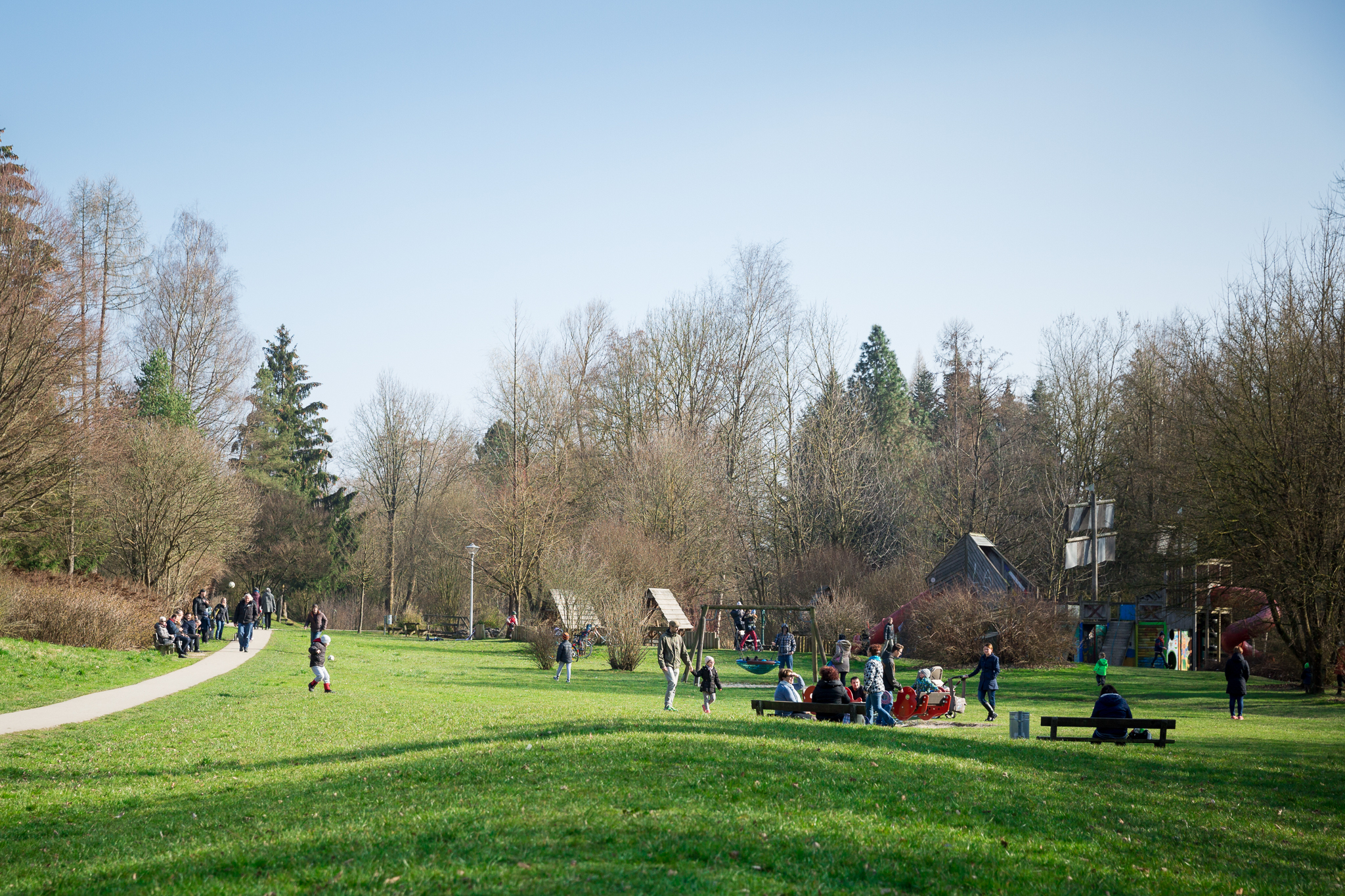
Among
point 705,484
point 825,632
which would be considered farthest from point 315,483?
point 825,632

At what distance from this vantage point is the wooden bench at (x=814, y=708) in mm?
15789

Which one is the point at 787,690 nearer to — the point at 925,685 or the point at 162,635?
the point at 925,685

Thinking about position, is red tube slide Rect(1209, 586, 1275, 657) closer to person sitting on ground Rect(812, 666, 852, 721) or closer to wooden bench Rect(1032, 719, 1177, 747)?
wooden bench Rect(1032, 719, 1177, 747)

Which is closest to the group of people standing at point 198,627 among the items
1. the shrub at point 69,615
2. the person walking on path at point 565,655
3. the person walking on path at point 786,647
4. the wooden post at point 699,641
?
the shrub at point 69,615

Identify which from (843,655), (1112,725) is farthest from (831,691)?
(843,655)

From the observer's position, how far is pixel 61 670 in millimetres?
21062

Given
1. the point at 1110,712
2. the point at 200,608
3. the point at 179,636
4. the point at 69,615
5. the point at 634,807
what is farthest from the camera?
the point at 200,608

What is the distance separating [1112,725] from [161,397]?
4030cm

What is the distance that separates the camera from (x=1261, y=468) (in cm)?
2620

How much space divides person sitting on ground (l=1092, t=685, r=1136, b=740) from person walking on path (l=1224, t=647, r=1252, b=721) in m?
5.43

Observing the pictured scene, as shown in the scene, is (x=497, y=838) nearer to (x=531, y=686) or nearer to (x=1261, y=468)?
(x=531, y=686)

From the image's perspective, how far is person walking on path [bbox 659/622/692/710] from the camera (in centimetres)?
1811

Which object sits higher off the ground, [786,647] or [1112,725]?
[1112,725]

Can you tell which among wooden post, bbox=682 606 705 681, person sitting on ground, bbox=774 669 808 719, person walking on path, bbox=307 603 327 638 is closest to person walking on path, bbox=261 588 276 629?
person walking on path, bbox=307 603 327 638
